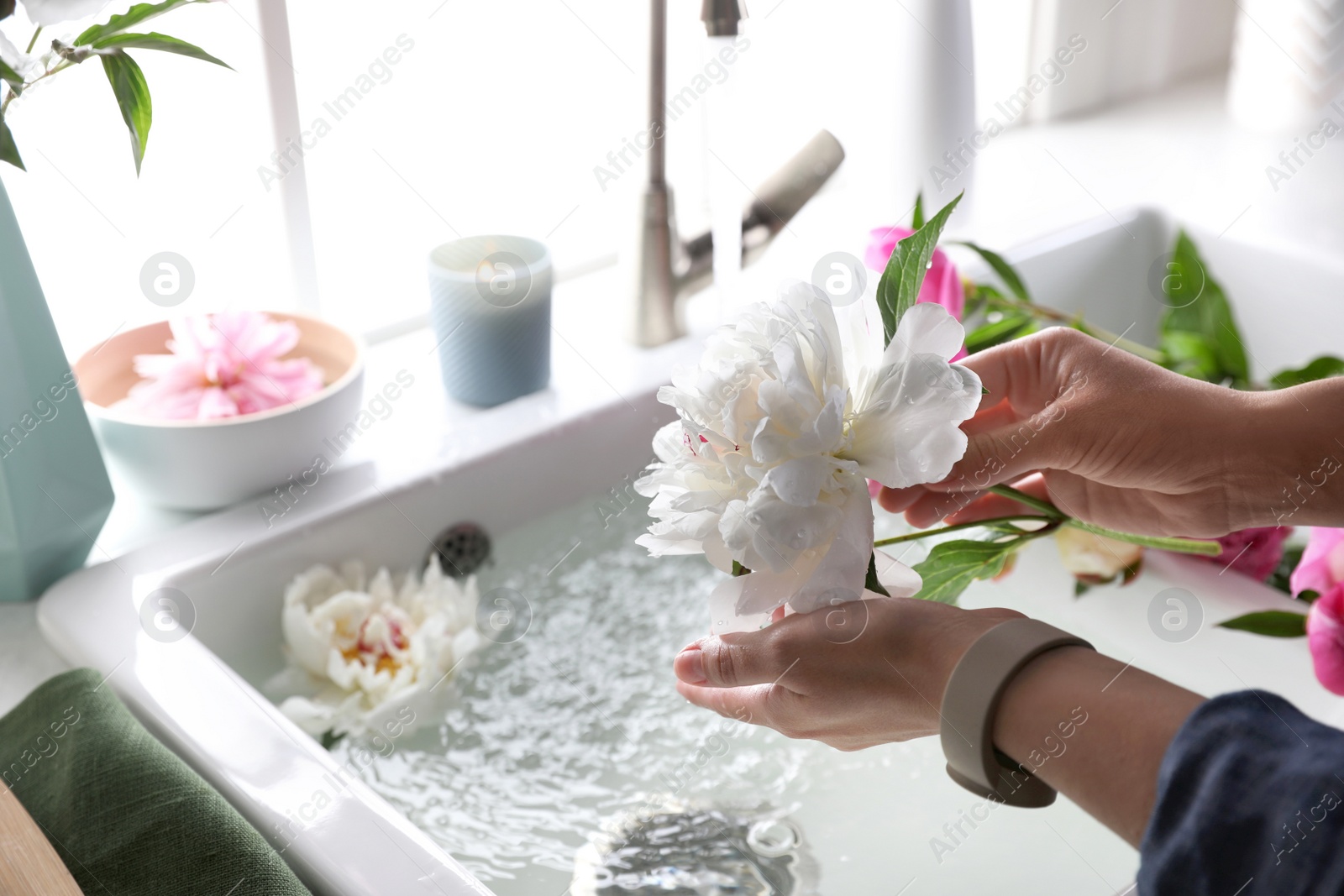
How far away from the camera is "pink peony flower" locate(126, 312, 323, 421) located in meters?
0.93

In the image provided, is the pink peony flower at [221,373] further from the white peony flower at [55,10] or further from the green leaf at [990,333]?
the green leaf at [990,333]

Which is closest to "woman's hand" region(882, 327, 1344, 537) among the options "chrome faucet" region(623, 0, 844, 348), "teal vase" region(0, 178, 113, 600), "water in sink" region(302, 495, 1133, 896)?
"water in sink" region(302, 495, 1133, 896)

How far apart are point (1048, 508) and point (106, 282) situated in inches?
36.2

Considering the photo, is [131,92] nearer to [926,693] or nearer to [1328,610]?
[926,693]

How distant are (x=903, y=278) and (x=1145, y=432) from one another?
7.2 inches

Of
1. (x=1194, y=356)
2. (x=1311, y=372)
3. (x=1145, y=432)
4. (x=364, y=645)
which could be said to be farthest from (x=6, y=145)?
(x=1194, y=356)

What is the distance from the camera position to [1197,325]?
1247 mm

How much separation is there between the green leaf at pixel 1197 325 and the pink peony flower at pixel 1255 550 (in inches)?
10.0

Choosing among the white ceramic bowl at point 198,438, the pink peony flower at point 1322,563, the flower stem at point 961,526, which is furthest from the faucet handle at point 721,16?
the pink peony flower at point 1322,563

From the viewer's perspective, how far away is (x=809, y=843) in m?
0.80

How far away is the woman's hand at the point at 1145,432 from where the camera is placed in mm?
607

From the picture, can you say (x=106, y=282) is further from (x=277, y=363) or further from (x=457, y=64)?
(x=457, y=64)

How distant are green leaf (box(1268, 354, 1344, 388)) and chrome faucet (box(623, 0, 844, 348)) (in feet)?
1.46

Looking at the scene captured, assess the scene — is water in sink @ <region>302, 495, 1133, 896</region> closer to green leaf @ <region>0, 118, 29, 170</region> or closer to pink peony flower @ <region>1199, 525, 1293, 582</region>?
pink peony flower @ <region>1199, 525, 1293, 582</region>
